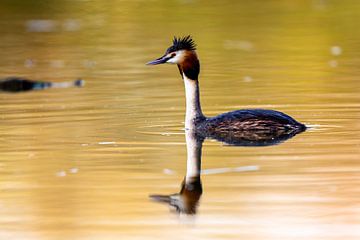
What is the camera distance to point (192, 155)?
36.2ft

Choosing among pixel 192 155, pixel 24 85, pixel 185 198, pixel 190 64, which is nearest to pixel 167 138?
pixel 192 155

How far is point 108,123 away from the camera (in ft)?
43.1

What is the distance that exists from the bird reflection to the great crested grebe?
61mm

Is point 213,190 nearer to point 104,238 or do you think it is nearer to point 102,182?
point 102,182

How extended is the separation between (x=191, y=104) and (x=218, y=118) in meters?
0.49

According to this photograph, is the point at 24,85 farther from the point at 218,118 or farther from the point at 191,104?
the point at 218,118

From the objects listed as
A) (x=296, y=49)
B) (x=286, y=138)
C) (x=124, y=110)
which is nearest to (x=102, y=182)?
(x=286, y=138)

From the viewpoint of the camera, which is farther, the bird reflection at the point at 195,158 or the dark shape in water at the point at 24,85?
the dark shape in water at the point at 24,85

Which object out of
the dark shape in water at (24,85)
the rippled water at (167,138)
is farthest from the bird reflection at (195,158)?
the dark shape in water at (24,85)

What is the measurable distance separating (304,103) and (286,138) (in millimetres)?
2541

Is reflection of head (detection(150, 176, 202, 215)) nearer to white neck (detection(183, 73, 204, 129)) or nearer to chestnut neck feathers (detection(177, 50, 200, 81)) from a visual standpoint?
white neck (detection(183, 73, 204, 129))

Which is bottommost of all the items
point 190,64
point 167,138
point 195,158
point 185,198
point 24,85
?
point 185,198

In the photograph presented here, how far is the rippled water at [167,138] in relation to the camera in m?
8.09

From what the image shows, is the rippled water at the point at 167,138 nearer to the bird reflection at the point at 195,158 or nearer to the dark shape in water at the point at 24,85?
the bird reflection at the point at 195,158
